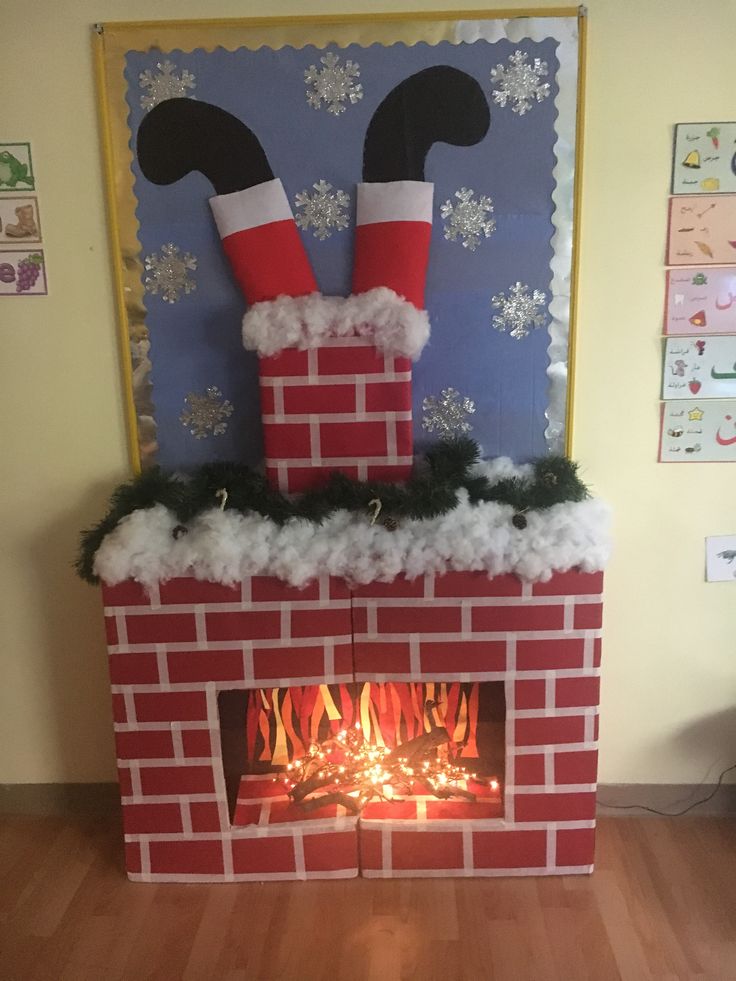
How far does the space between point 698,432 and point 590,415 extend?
27 cm

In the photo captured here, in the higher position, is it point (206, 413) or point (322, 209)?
point (322, 209)

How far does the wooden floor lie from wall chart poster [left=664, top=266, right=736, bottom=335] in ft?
4.37

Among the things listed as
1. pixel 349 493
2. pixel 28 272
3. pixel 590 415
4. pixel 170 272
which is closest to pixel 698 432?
pixel 590 415

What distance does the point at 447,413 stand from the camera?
6.26 ft

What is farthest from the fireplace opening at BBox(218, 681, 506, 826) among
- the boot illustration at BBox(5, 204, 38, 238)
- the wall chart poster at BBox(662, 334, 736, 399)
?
the boot illustration at BBox(5, 204, 38, 238)

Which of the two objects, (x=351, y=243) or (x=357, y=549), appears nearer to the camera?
(x=357, y=549)

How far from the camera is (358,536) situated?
1717 millimetres

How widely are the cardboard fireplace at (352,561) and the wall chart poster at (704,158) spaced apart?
1.17 feet

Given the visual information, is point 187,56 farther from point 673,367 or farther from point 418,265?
point 673,367

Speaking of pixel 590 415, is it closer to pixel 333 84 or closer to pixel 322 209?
pixel 322 209

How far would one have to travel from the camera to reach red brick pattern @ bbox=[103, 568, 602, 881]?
1764 millimetres

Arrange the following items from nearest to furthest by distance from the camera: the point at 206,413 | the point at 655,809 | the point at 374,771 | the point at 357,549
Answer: the point at 357,549
the point at 206,413
the point at 374,771
the point at 655,809

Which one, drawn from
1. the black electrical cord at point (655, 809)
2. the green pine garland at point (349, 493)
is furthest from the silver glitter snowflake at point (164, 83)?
the black electrical cord at point (655, 809)

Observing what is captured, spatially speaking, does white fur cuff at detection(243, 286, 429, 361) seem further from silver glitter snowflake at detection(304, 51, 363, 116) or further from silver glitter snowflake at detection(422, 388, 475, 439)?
silver glitter snowflake at detection(304, 51, 363, 116)
